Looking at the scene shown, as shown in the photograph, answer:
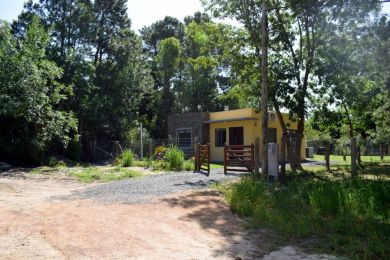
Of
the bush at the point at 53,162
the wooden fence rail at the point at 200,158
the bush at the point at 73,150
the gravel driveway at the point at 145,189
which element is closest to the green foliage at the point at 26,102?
the bush at the point at 53,162

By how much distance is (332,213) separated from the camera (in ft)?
26.6

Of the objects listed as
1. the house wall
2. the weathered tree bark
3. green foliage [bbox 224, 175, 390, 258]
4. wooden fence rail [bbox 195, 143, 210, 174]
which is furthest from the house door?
green foliage [bbox 224, 175, 390, 258]

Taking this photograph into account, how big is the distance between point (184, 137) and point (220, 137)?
3.00 meters

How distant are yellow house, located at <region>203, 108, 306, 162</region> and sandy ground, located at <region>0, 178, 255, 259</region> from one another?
1545cm

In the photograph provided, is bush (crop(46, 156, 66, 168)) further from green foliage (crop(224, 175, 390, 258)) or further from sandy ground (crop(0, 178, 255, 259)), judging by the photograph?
green foliage (crop(224, 175, 390, 258))

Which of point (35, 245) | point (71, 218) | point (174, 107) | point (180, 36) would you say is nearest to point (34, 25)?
point (71, 218)

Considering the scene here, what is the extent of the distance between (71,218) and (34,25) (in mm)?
16817

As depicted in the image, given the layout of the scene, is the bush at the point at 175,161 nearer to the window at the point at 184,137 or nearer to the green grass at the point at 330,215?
the green grass at the point at 330,215

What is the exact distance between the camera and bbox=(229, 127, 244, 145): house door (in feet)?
85.8

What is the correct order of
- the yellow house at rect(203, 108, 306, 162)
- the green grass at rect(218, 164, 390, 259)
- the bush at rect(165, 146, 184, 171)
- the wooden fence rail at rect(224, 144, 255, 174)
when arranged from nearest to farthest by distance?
the green grass at rect(218, 164, 390, 259) < the wooden fence rail at rect(224, 144, 255, 174) < the bush at rect(165, 146, 184, 171) < the yellow house at rect(203, 108, 306, 162)

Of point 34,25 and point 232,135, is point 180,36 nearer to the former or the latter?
point 232,135

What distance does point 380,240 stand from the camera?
6422 millimetres

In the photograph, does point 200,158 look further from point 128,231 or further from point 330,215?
point 128,231

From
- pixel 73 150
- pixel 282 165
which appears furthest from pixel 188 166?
pixel 73 150
